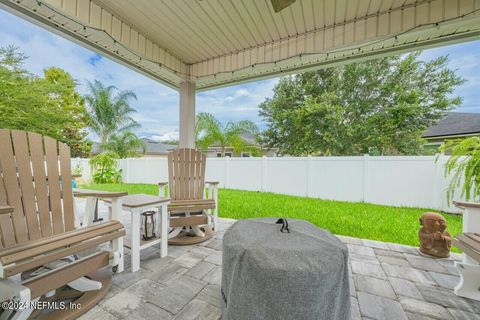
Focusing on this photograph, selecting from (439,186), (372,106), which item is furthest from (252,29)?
(372,106)

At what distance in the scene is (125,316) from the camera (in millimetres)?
1283

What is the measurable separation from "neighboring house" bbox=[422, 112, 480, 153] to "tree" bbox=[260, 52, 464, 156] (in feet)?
2.59

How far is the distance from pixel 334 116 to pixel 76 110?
43.9 ft

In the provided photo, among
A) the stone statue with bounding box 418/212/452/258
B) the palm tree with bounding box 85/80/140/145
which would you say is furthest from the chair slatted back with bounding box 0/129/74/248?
the palm tree with bounding box 85/80/140/145

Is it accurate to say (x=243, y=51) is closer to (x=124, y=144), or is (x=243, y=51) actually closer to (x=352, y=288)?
(x=352, y=288)

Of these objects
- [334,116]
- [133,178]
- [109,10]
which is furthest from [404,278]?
[133,178]

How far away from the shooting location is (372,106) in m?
9.21

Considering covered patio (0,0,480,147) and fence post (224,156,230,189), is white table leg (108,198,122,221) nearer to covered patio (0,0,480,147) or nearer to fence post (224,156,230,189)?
covered patio (0,0,480,147)

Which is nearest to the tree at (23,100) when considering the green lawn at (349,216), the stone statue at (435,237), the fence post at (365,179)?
the green lawn at (349,216)

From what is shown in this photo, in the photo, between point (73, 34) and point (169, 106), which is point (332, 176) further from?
point (169, 106)

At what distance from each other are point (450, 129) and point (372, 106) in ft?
10.4

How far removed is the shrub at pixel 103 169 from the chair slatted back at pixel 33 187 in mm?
7315

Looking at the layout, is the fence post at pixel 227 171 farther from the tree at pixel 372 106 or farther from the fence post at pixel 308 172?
the tree at pixel 372 106

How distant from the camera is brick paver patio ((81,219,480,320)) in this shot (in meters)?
1.34
